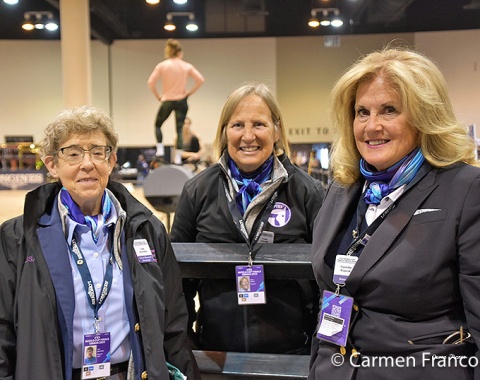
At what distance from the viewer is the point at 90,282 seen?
5.41 feet

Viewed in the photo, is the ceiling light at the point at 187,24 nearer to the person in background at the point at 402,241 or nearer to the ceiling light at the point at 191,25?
the ceiling light at the point at 191,25

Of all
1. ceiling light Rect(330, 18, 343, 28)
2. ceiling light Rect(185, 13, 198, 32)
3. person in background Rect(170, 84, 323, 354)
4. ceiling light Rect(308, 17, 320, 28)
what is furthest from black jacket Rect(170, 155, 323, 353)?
ceiling light Rect(330, 18, 343, 28)

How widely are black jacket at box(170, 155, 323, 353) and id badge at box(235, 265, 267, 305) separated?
0.11 m

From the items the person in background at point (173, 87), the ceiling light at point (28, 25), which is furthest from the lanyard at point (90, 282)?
the ceiling light at point (28, 25)

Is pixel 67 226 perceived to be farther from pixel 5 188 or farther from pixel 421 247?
pixel 5 188

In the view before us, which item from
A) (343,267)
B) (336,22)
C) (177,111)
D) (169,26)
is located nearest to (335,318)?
(343,267)

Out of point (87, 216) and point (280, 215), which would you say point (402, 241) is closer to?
point (280, 215)

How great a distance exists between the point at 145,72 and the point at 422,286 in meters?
16.7

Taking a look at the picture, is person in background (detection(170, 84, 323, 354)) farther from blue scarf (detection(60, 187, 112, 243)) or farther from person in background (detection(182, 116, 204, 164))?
person in background (detection(182, 116, 204, 164))

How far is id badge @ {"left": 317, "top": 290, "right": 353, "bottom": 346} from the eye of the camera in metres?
1.43

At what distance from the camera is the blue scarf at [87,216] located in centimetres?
174

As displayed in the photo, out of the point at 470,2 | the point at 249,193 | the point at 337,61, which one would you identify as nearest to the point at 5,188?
the point at 337,61

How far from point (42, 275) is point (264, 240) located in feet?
2.84

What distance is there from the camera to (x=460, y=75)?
1642cm
